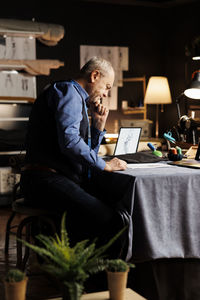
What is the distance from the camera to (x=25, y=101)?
219 inches

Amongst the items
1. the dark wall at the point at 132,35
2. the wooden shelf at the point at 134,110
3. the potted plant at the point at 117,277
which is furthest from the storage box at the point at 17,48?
the potted plant at the point at 117,277

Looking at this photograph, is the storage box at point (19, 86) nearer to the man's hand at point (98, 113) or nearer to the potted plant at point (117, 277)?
the man's hand at point (98, 113)

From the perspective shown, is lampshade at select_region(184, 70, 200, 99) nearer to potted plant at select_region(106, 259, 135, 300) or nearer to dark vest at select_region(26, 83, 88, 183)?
dark vest at select_region(26, 83, 88, 183)

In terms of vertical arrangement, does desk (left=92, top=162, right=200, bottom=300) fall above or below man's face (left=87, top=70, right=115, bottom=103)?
below

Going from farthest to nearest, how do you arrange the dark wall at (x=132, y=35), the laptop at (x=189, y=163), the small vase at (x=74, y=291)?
the dark wall at (x=132, y=35) < the laptop at (x=189, y=163) < the small vase at (x=74, y=291)

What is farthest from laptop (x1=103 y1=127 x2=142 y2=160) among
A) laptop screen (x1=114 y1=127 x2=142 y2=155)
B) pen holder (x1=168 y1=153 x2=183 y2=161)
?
pen holder (x1=168 y1=153 x2=183 y2=161)

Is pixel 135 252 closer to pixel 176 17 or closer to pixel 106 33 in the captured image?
A: pixel 106 33

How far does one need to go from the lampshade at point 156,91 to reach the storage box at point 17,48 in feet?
5.20

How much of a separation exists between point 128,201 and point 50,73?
13.7 feet

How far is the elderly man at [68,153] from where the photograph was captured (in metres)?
2.53

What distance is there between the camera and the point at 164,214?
98.5 inches

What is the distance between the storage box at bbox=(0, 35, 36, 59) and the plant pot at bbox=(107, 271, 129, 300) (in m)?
4.76

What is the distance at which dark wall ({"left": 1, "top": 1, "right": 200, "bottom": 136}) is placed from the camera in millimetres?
6379

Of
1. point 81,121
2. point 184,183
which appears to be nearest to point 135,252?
point 184,183
